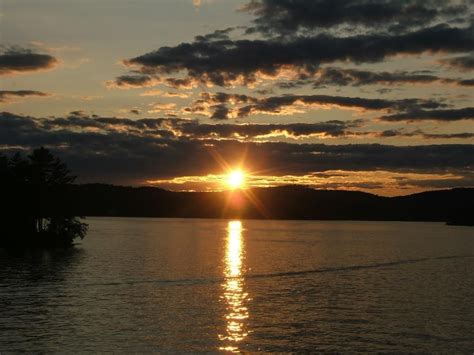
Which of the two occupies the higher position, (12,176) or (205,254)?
(12,176)

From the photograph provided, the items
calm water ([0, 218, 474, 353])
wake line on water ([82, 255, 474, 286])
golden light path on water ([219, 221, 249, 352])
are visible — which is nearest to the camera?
calm water ([0, 218, 474, 353])

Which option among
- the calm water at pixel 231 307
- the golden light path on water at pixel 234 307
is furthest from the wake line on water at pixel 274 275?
the golden light path on water at pixel 234 307

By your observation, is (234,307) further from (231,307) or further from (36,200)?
(36,200)

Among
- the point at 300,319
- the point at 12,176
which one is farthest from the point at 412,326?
the point at 12,176

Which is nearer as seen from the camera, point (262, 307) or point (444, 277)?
point (262, 307)

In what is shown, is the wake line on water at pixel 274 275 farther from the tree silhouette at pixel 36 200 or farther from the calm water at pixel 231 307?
the tree silhouette at pixel 36 200

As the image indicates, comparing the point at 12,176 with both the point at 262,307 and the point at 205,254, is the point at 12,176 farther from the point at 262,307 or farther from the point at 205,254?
the point at 262,307

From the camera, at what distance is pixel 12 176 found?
130875mm

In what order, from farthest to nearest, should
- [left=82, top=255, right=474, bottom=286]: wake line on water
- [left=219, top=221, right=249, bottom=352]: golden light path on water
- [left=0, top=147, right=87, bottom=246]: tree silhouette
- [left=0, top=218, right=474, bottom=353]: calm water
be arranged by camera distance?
1. [left=0, top=147, right=87, bottom=246]: tree silhouette
2. [left=82, top=255, right=474, bottom=286]: wake line on water
3. [left=219, top=221, right=249, bottom=352]: golden light path on water
4. [left=0, top=218, right=474, bottom=353]: calm water

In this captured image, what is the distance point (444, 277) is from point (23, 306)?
63235 mm

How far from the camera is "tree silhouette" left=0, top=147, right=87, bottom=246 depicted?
416 feet

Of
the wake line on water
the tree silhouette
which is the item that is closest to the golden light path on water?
the wake line on water

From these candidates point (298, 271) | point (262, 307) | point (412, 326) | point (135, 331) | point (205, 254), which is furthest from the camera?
point (205, 254)

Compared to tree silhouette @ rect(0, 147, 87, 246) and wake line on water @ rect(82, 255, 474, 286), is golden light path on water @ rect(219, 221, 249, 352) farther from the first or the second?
tree silhouette @ rect(0, 147, 87, 246)
